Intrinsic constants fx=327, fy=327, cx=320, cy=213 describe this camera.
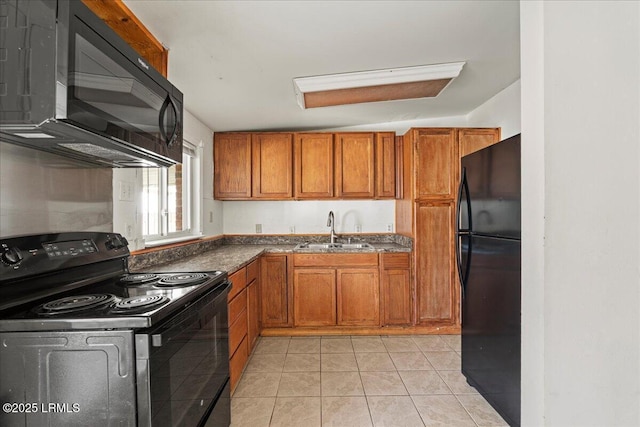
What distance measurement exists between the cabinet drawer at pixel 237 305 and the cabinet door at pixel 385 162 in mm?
1894

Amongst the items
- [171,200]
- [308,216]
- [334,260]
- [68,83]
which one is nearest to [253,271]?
[334,260]

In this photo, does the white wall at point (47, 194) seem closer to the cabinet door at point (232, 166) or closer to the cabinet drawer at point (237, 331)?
the cabinet drawer at point (237, 331)

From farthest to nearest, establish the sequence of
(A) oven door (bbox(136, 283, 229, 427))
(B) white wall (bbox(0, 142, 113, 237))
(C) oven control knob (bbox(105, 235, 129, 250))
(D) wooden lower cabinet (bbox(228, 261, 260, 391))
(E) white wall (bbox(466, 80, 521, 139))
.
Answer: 1. (E) white wall (bbox(466, 80, 521, 139))
2. (D) wooden lower cabinet (bbox(228, 261, 260, 391))
3. (C) oven control knob (bbox(105, 235, 129, 250))
4. (B) white wall (bbox(0, 142, 113, 237))
5. (A) oven door (bbox(136, 283, 229, 427))

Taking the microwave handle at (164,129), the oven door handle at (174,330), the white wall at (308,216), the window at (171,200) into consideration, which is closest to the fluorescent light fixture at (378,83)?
the microwave handle at (164,129)

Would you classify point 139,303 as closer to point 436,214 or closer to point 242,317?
point 242,317

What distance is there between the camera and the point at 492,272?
6.63 feet

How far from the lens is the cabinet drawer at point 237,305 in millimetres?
2252

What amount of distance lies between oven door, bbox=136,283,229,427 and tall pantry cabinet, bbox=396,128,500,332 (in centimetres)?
212

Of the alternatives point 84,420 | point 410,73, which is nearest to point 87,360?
point 84,420

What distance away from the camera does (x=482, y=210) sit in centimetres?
213

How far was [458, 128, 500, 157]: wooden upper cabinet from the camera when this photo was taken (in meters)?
3.21

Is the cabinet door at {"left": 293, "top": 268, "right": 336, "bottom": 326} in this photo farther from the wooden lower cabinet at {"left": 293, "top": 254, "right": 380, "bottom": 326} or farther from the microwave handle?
the microwave handle
